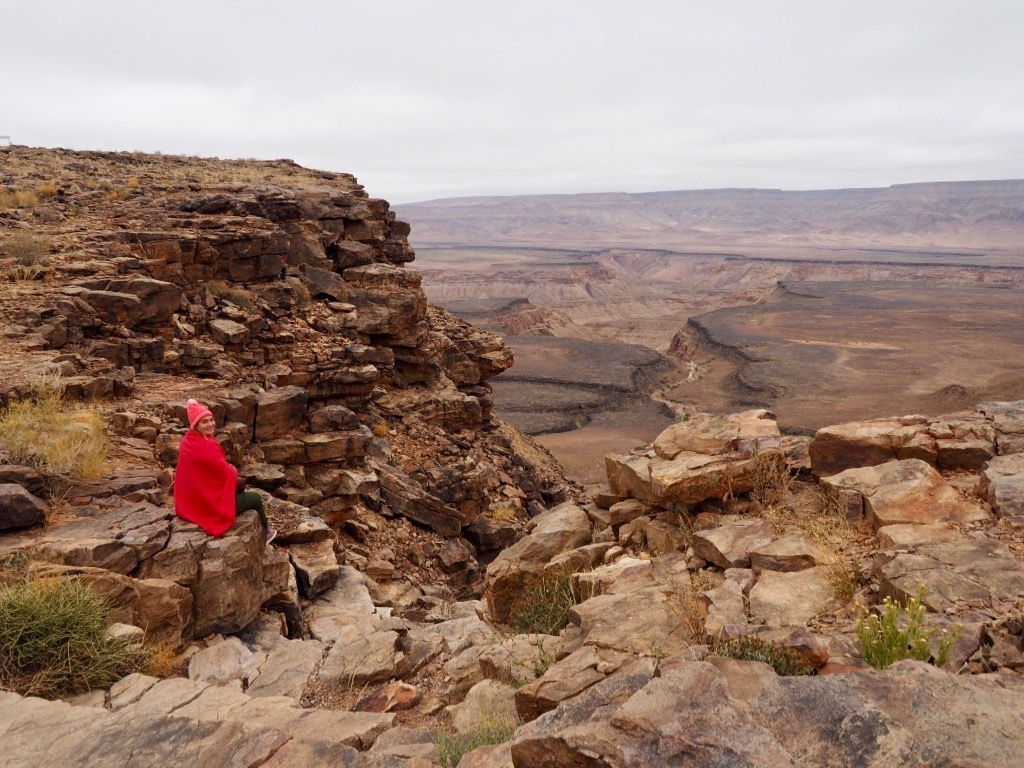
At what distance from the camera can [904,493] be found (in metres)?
6.56

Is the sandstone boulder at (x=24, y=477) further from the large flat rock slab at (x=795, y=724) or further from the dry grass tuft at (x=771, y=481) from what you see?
the dry grass tuft at (x=771, y=481)

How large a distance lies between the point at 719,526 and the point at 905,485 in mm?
1825

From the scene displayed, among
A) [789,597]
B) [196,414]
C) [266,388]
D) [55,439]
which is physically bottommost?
[789,597]

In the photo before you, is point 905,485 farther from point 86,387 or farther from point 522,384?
point 522,384

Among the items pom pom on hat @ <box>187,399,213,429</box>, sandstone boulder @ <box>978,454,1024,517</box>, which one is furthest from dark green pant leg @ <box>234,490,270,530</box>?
sandstone boulder @ <box>978,454,1024,517</box>

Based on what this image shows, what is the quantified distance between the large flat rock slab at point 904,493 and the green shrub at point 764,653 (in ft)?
8.01

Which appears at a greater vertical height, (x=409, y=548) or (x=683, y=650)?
(x=683, y=650)

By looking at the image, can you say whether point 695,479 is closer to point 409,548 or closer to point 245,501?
point 245,501

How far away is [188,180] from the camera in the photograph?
57.9ft

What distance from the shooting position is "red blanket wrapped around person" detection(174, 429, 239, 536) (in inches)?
253

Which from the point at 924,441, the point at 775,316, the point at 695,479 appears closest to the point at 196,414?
the point at 695,479

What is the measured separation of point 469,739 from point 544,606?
380 cm

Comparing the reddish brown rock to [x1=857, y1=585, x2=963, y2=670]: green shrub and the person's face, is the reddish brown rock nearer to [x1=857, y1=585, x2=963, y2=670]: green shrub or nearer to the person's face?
the person's face

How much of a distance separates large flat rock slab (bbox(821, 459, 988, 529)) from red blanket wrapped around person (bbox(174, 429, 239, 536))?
596cm
